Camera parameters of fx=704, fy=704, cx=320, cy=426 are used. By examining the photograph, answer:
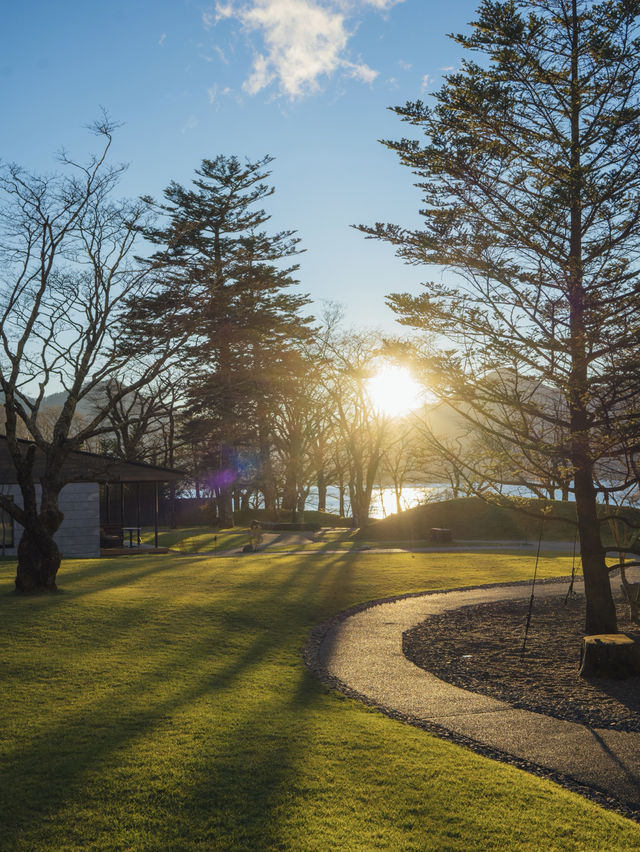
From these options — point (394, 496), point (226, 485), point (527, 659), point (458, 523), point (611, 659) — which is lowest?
point (527, 659)

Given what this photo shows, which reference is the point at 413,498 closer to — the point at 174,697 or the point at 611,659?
the point at 611,659

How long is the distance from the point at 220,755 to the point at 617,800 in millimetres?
2944

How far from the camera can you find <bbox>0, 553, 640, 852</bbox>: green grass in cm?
433

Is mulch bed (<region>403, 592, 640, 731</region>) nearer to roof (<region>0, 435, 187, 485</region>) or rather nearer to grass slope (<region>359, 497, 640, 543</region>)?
roof (<region>0, 435, 187, 485</region>)

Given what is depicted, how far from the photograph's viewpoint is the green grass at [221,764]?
4.33 metres

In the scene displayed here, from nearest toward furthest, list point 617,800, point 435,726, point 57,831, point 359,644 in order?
point 57,831, point 617,800, point 435,726, point 359,644

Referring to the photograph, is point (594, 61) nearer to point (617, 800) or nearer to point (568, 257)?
point (568, 257)

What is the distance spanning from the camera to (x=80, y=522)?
2558cm

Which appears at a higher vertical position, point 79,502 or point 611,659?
point 79,502

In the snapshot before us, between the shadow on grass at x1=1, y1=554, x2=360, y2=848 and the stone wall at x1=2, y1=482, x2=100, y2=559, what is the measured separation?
469 inches

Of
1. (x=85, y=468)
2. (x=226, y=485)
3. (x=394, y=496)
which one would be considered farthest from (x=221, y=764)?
(x=394, y=496)

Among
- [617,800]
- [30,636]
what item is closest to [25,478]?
[30,636]

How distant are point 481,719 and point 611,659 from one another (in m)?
2.57

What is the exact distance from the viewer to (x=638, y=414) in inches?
339
